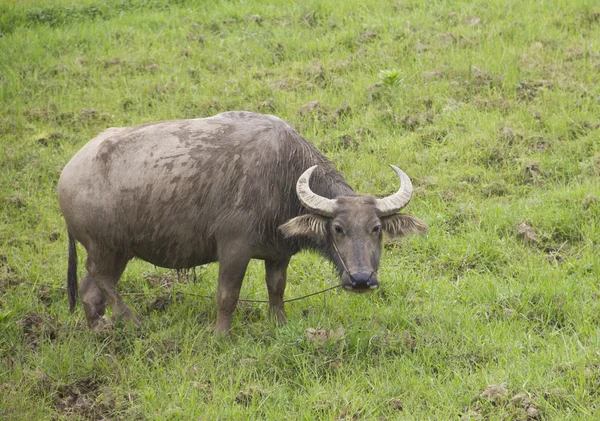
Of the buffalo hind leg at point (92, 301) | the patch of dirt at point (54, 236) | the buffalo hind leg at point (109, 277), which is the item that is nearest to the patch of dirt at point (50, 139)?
the patch of dirt at point (54, 236)

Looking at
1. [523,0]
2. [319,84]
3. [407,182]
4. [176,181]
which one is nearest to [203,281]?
[176,181]

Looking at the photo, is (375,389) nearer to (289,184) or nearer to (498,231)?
(289,184)

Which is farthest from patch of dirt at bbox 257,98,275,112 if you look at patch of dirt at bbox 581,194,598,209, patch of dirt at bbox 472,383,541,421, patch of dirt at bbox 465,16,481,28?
patch of dirt at bbox 472,383,541,421

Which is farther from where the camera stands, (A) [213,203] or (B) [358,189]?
(B) [358,189]

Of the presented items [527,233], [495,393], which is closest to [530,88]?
[527,233]

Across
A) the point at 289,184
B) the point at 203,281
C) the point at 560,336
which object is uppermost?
the point at 289,184

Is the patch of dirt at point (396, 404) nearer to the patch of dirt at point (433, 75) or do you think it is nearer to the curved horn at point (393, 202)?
the curved horn at point (393, 202)

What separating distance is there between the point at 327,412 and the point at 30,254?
3.86m

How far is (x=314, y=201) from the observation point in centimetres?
577

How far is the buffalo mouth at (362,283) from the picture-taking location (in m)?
5.39

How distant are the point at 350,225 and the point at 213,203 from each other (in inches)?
42.8

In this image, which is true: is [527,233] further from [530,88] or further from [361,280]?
[530,88]

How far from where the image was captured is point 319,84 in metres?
10.2

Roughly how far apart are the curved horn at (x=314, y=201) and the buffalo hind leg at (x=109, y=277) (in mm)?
1648
